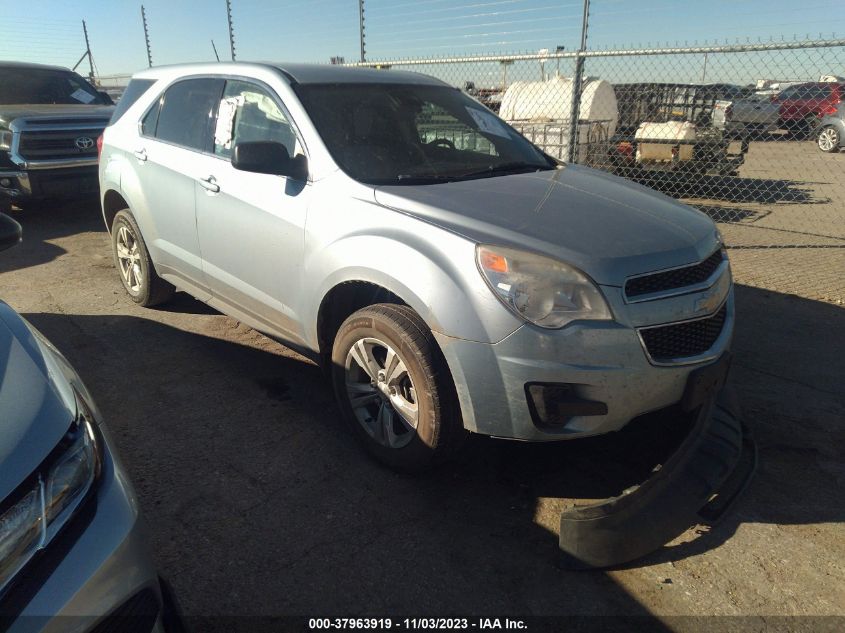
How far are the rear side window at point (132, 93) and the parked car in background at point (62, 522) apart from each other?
3.55 m

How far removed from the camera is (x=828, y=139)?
16359mm

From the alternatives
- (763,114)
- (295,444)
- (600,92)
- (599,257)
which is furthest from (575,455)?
(763,114)

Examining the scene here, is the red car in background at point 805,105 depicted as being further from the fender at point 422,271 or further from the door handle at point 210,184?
the fender at point 422,271

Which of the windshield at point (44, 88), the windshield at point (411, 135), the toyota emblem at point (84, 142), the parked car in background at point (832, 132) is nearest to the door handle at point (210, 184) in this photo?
the windshield at point (411, 135)

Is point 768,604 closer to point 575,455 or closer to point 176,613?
point 575,455

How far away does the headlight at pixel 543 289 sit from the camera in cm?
242

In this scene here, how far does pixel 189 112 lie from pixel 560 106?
681cm

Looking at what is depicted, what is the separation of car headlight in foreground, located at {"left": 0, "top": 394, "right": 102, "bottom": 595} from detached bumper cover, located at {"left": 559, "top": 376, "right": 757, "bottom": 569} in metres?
1.66

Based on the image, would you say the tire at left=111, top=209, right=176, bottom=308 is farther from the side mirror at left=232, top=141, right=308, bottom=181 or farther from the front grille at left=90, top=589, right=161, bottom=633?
the front grille at left=90, top=589, right=161, bottom=633

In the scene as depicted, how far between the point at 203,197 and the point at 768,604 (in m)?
3.37

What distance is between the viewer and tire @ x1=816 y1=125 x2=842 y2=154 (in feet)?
52.5

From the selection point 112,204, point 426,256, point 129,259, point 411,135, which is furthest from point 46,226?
point 426,256

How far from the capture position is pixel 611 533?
7.92ft

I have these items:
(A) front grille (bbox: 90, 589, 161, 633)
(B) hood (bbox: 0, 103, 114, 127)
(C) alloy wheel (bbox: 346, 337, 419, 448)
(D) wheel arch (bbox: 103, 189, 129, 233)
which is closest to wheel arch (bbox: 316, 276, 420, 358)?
(C) alloy wheel (bbox: 346, 337, 419, 448)
